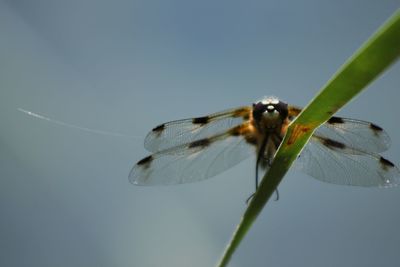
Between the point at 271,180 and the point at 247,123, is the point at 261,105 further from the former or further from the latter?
the point at 271,180

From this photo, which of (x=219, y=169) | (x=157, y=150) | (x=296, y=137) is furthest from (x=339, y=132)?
(x=296, y=137)

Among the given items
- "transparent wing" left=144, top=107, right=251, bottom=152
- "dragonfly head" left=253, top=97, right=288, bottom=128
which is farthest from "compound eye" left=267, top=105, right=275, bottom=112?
"transparent wing" left=144, top=107, right=251, bottom=152

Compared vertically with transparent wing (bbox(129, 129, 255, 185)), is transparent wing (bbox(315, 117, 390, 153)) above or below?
below

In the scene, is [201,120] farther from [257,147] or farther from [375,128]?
[375,128]

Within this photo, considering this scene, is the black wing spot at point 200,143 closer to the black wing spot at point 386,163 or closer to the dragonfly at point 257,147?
the dragonfly at point 257,147

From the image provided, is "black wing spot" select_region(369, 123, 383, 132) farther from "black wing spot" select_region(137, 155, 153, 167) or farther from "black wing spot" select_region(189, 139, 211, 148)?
"black wing spot" select_region(137, 155, 153, 167)

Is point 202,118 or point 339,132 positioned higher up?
point 202,118

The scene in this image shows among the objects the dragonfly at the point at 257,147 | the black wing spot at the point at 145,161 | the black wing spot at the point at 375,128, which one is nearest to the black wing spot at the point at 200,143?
A: the dragonfly at the point at 257,147

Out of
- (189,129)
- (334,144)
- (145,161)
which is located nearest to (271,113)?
(334,144)
